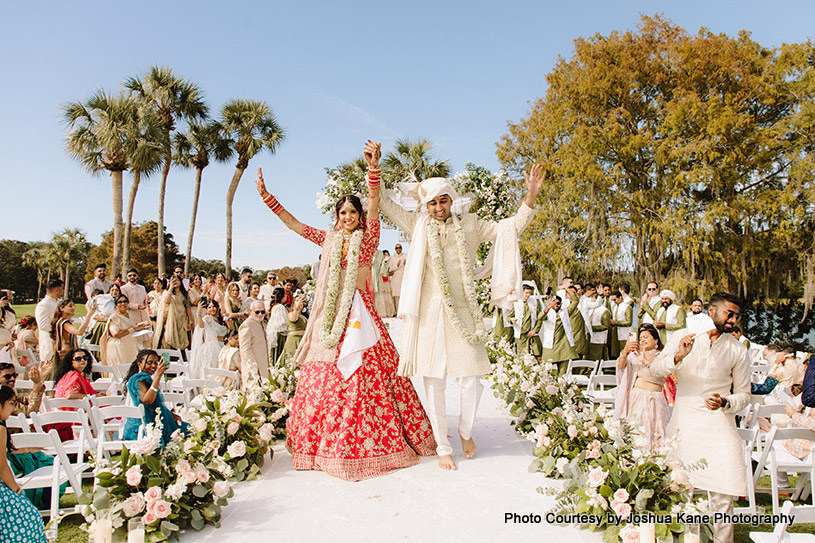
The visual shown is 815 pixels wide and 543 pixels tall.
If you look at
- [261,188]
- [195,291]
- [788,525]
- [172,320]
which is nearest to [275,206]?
[261,188]

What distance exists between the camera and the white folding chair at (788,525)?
2338 millimetres

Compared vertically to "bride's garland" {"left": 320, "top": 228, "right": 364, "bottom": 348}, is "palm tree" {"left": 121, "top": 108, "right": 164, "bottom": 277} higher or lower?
higher

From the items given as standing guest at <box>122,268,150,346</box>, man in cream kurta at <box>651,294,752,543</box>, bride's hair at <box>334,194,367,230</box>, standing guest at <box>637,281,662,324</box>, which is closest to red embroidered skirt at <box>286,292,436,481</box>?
bride's hair at <box>334,194,367,230</box>

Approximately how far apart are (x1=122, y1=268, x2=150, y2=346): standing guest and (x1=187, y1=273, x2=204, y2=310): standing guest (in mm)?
793

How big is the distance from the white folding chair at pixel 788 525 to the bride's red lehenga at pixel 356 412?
90.0 inches

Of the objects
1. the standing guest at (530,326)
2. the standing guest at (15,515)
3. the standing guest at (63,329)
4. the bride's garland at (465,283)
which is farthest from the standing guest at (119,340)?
the standing guest at (530,326)

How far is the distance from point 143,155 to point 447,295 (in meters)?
20.8

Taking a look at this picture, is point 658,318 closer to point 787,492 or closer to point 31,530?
point 787,492

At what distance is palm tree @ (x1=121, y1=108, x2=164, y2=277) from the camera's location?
69.8ft

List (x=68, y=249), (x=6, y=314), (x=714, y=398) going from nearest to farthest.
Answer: (x=714, y=398), (x=6, y=314), (x=68, y=249)

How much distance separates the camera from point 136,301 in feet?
32.7

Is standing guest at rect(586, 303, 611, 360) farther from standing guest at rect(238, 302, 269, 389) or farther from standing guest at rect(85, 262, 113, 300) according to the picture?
standing guest at rect(85, 262, 113, 300)

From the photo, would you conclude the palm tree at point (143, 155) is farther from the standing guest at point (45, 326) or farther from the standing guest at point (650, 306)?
the standing guest at point (650, 306)

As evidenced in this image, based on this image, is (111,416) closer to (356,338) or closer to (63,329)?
(356,338)
